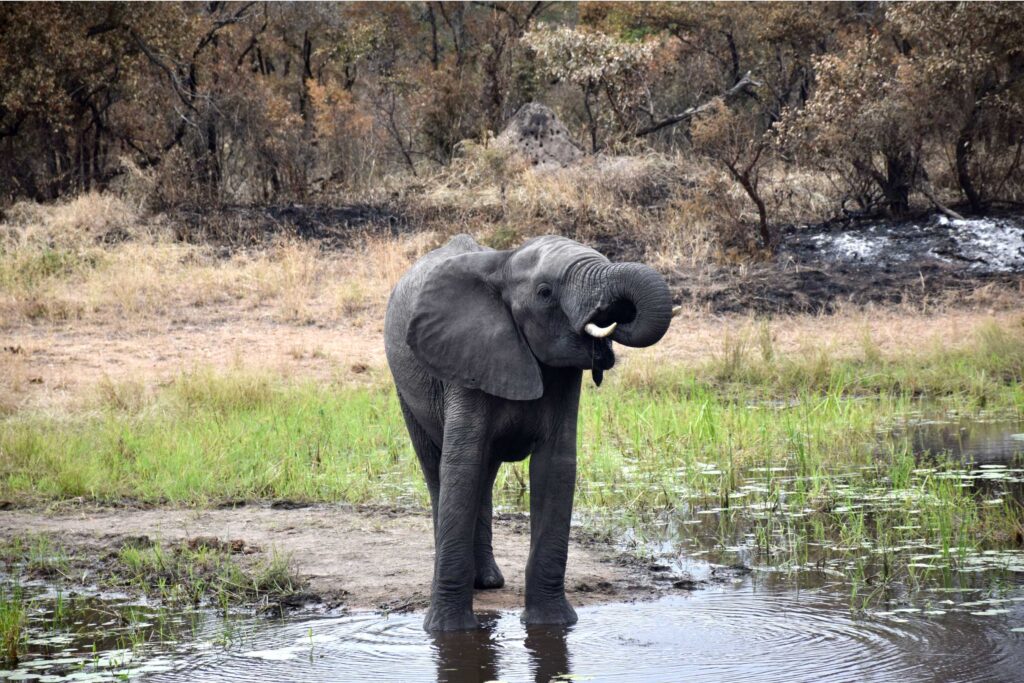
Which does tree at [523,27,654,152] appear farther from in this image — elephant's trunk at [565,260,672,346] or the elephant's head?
elephant's trunk at [565,260,672,346]

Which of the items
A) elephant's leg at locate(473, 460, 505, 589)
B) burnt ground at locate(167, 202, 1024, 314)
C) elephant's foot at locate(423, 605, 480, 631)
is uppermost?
burnt ground at locate(167, 202, 1024, 314)

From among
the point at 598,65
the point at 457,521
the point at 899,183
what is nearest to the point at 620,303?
the point at 457,521

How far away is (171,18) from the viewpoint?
68.0ft

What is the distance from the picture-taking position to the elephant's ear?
5133 mm

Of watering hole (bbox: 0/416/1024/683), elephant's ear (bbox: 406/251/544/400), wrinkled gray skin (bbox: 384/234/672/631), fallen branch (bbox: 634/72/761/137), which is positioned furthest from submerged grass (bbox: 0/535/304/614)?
fallen branch (bbox: 634/72/761/137)

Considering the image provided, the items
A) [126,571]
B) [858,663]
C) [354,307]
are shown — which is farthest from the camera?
[354,307]

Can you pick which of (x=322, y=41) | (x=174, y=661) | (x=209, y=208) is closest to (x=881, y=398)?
(x=174, y=661)

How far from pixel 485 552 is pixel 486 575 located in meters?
0.11

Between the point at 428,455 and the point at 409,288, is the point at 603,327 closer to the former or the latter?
the point at 409,288

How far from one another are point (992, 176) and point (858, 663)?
46.8 feet

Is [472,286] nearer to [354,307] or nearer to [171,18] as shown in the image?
[354,307]

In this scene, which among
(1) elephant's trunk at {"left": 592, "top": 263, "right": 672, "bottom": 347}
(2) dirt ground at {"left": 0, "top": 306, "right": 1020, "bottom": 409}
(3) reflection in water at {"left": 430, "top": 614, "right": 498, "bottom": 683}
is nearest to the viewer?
(1) elephant's trunk at {"left": 592, "top": 263, "right": 672, "bottom": 347}

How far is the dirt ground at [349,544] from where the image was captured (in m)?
6.18

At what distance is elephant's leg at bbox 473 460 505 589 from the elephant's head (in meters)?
1.04
